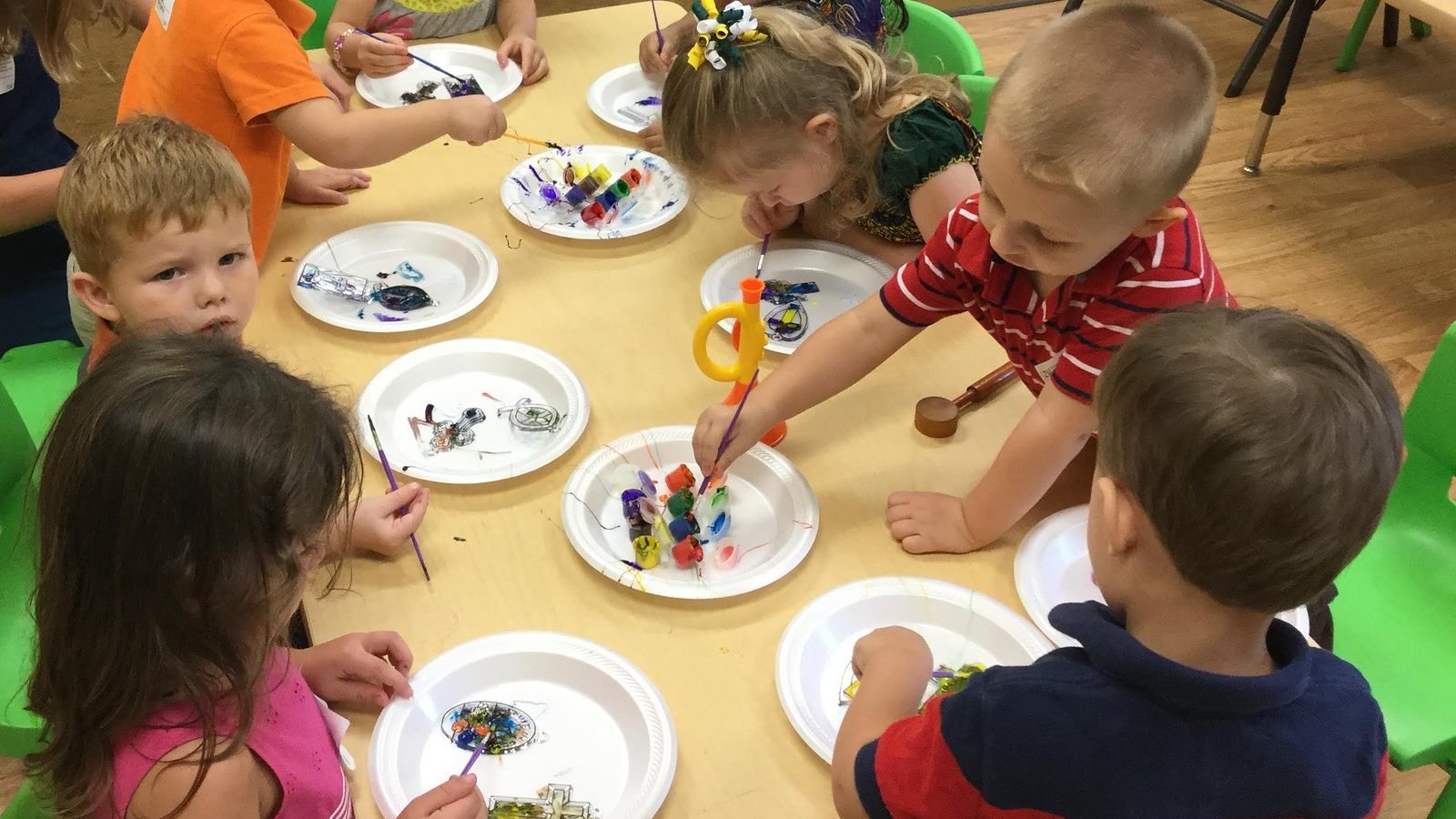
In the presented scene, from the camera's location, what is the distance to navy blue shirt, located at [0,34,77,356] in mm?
1679

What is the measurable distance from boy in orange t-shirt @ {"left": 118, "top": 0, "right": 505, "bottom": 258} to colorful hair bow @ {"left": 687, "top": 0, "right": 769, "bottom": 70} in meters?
0.37

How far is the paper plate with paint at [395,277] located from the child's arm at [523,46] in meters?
0.50

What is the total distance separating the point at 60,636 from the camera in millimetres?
750

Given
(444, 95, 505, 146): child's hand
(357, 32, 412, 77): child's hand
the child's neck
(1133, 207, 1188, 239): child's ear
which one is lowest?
(357, 32, 412, 77): child's hand

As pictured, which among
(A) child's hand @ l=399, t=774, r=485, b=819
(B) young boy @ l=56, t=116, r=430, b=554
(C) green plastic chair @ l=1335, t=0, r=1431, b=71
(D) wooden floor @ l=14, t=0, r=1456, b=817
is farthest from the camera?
(C) green plastic chair @ l=1335, t=0, r=1431, b=71

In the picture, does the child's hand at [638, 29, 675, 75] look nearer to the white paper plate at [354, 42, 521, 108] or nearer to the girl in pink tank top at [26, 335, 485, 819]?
the white paper plate at [354, 42, 521, 108]

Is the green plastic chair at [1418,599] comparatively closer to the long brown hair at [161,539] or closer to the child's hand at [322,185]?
the long brown hair at [161,539]

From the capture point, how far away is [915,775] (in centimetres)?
77

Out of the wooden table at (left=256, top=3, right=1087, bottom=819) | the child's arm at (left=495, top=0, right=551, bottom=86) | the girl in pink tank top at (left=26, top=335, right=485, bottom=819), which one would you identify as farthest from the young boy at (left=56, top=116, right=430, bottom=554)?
the child's arm at (left=495, top=0, right=551, bottom=86)

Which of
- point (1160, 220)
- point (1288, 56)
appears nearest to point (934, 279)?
point (1160, 220)

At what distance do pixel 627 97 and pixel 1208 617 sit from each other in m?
1.46

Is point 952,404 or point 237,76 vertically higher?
point 237,76

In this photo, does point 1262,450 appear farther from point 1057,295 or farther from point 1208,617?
point 1057,295

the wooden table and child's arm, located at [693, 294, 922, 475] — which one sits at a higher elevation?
child's arm, located at [693, 294, 922, 475]
